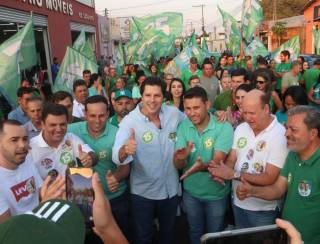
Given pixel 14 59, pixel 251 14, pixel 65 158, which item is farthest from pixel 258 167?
pixel 251 14

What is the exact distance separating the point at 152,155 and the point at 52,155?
85 cm

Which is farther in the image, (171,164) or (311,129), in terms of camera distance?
(171,164)

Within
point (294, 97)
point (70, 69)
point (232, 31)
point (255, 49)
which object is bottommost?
point (294, 97)

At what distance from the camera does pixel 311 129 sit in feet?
7.56

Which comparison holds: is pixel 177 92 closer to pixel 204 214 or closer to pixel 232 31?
pixel 204 214

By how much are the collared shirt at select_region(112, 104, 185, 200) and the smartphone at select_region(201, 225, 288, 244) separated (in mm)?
1382

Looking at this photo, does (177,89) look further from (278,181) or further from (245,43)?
(245,43)

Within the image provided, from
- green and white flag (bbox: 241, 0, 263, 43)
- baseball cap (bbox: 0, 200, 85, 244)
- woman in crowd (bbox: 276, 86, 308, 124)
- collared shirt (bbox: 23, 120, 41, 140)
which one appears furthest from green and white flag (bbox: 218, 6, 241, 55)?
baseball cap (bbox: 0, 200, 85, 244)

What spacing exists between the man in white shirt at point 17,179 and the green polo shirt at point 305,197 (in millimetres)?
1580

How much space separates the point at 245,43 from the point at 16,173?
33.8ft

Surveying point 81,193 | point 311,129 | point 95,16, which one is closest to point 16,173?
point 81,193

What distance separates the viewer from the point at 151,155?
296 cm

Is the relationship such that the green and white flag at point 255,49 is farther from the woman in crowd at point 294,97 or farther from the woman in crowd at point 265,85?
the woman in crowd at point 294,97

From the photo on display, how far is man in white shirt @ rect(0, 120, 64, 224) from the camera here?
2.22 m
